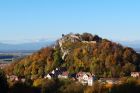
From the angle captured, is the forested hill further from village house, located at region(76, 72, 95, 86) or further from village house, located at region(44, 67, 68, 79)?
village house, located at region(76, 72, 95, 86)

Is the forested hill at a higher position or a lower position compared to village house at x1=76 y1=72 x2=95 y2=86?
higher

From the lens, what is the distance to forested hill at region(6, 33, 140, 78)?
75562mm

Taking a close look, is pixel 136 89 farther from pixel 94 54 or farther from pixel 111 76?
pixel 94 54

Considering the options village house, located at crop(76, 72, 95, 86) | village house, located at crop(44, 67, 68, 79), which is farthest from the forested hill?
village house, located at crop(76, 72, 95, 86)

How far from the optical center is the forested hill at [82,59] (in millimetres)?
75562

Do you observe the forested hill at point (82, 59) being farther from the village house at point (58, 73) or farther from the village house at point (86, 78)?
the village house at point (86, 78)

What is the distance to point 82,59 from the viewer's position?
7912cm

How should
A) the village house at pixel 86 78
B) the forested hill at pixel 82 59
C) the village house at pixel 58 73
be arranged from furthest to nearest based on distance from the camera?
the forested hill at pixel 82 59
the village house at pixel 58 73
the village house at pixel 86 78

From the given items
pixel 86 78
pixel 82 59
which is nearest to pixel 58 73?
pixel 82 59

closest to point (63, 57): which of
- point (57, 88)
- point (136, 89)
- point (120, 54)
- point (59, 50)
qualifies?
point (59, 50)

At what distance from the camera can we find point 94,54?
79.8 metres

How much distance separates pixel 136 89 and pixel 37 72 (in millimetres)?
30642

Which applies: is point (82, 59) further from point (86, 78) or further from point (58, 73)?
point (86, 78)

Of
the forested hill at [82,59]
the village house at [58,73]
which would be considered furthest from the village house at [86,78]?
the village house at [58,73]
